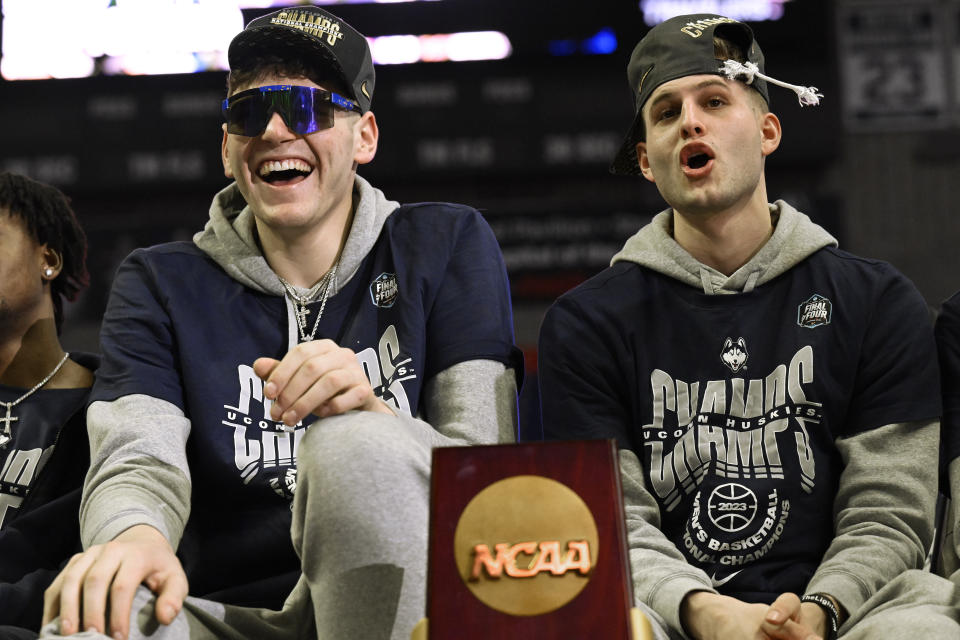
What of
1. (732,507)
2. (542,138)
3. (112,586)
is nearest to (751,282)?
(732,507)

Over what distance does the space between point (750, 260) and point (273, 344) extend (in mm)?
677

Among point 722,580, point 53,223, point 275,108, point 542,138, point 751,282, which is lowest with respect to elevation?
point 722,580

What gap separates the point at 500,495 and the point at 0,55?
382 centimetres

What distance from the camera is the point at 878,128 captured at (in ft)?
14.3

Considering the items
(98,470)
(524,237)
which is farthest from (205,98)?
(98,470)

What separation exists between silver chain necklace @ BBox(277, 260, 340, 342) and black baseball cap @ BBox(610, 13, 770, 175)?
0.52 meters

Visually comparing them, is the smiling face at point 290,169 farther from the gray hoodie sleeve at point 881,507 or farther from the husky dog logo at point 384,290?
the gray hoodie sleeve at point 881,507

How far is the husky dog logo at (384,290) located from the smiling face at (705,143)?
→ 0.40 metres

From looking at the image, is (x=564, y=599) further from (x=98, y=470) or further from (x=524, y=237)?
(x=524, y=237)

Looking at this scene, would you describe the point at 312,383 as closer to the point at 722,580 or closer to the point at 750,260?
the point at 722,580

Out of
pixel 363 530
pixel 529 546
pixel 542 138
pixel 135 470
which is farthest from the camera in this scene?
pixel 542 138

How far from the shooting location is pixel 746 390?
1530 millimetres

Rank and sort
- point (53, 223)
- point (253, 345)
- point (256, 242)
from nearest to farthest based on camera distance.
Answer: point (253, 345), point (256, 242), point (53, 223)

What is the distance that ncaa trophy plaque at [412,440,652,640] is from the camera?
0.90 metres
